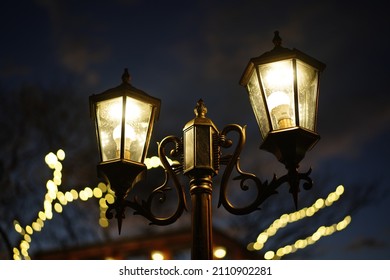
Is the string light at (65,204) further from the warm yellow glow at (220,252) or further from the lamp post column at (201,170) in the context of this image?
the lamp post column at (201,170)

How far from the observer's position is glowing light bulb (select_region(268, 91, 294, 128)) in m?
3.15

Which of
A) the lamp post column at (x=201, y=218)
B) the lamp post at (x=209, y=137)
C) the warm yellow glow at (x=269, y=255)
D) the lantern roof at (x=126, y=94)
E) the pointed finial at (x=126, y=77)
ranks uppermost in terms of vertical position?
the warm yellow glow at (x=269, y=255)

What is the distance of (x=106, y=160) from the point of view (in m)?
3.50

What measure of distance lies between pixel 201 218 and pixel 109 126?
1202 millimetres

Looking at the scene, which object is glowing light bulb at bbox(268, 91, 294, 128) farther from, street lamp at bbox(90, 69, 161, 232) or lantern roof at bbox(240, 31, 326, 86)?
street lamp at bbox(90, 69, 161, 232)

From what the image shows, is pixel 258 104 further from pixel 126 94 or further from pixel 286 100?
pixel 126 94

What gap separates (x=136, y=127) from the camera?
3609 mm

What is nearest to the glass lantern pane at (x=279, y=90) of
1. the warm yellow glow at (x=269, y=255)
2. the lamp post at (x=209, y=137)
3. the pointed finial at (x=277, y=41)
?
the lamp post at (x=209, y=137)

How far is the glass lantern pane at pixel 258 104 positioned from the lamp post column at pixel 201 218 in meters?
0.59

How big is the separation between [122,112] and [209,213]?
45.7 inches

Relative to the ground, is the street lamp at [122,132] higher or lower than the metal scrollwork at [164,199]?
higher

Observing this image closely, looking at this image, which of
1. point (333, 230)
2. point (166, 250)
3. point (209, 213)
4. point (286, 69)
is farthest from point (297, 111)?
point (166, 250)

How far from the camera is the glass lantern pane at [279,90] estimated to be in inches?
124
